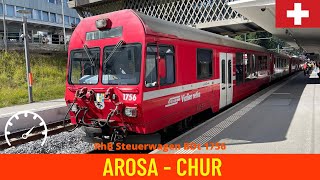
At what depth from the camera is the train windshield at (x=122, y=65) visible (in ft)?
21.4

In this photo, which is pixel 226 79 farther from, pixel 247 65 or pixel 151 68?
pixel 151 68

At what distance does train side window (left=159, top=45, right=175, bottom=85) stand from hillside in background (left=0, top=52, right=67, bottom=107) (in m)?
11.2

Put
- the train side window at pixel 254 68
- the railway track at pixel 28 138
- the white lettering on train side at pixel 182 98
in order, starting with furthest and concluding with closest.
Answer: the train side window at pixel 254 68, the railway track at pixel 28 138, the white lettering on train side at pixel 182 98

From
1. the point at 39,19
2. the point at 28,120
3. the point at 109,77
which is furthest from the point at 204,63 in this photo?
the point at 39,19

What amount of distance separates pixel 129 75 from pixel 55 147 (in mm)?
3503

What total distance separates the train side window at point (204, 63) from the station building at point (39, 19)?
38.1 metres

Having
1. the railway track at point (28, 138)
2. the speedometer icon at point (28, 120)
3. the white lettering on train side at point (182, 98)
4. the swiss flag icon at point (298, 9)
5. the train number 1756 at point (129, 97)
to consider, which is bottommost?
the railway track at point (28, 138)

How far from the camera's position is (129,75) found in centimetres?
662

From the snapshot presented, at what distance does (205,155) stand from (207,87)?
3633mm

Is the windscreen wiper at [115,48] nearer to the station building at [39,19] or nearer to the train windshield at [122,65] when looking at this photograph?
the train windshield at [122,65]

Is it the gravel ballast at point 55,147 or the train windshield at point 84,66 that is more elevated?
the train windshield at point 84,66

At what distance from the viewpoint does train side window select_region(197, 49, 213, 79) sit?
890 cm

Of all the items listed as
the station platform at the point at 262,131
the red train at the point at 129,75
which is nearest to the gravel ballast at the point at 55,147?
the red train at the point at 129,75

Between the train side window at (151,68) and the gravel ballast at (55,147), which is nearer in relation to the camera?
the train side window at (151,68)
